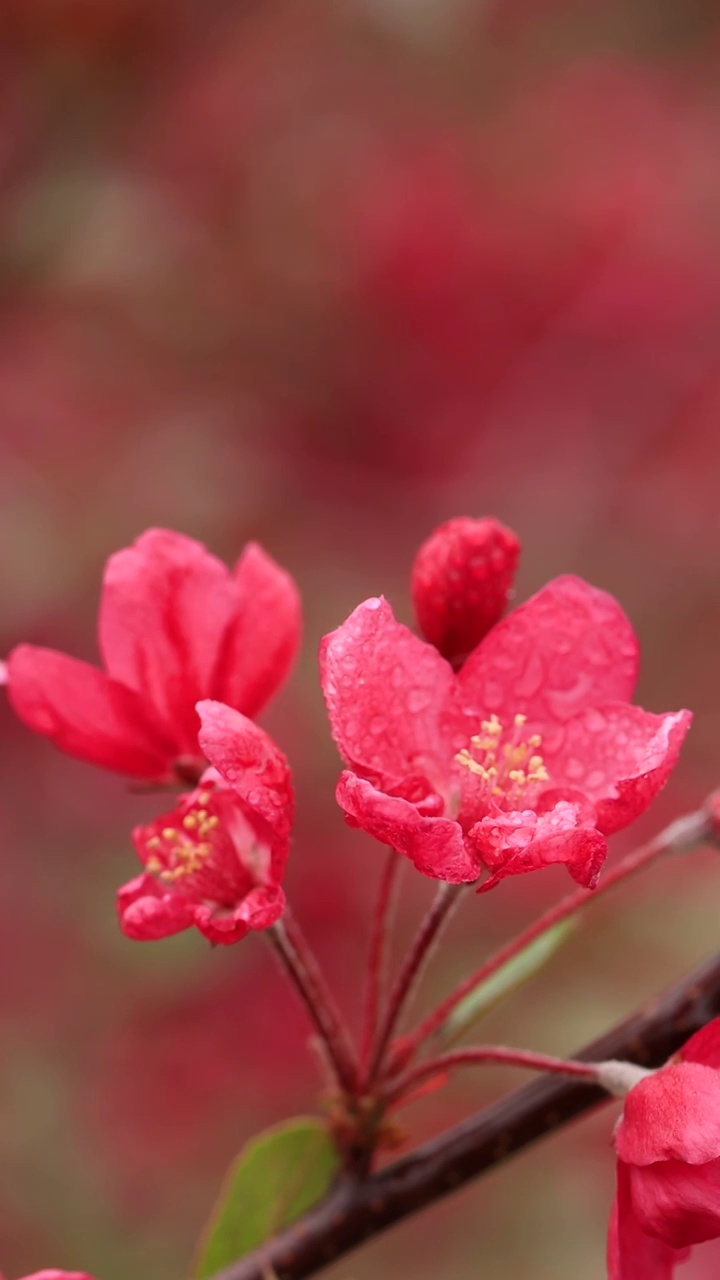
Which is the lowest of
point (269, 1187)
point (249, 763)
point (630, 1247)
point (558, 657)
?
point (269, 1187)

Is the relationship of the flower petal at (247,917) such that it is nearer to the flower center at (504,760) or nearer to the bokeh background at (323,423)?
the flower center at (504,760)

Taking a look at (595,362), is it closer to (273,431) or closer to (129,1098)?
(273,431)

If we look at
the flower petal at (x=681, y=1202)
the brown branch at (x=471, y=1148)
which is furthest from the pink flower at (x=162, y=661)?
the flower petal at (x=681, y=1202)

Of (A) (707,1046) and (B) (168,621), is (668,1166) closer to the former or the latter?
(A) (707,1046)

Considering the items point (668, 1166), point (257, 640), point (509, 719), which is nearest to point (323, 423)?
point (257, 640)

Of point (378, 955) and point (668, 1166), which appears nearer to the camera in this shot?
point (668, 1166)

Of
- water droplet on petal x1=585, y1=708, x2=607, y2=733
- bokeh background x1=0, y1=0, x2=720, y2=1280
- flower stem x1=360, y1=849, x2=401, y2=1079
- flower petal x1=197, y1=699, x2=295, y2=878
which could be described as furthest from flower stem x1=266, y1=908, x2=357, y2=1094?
bokeh background x1=0, y1=0, x2=720, y2=1280

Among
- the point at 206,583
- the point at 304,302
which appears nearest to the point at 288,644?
the point at 206,583
